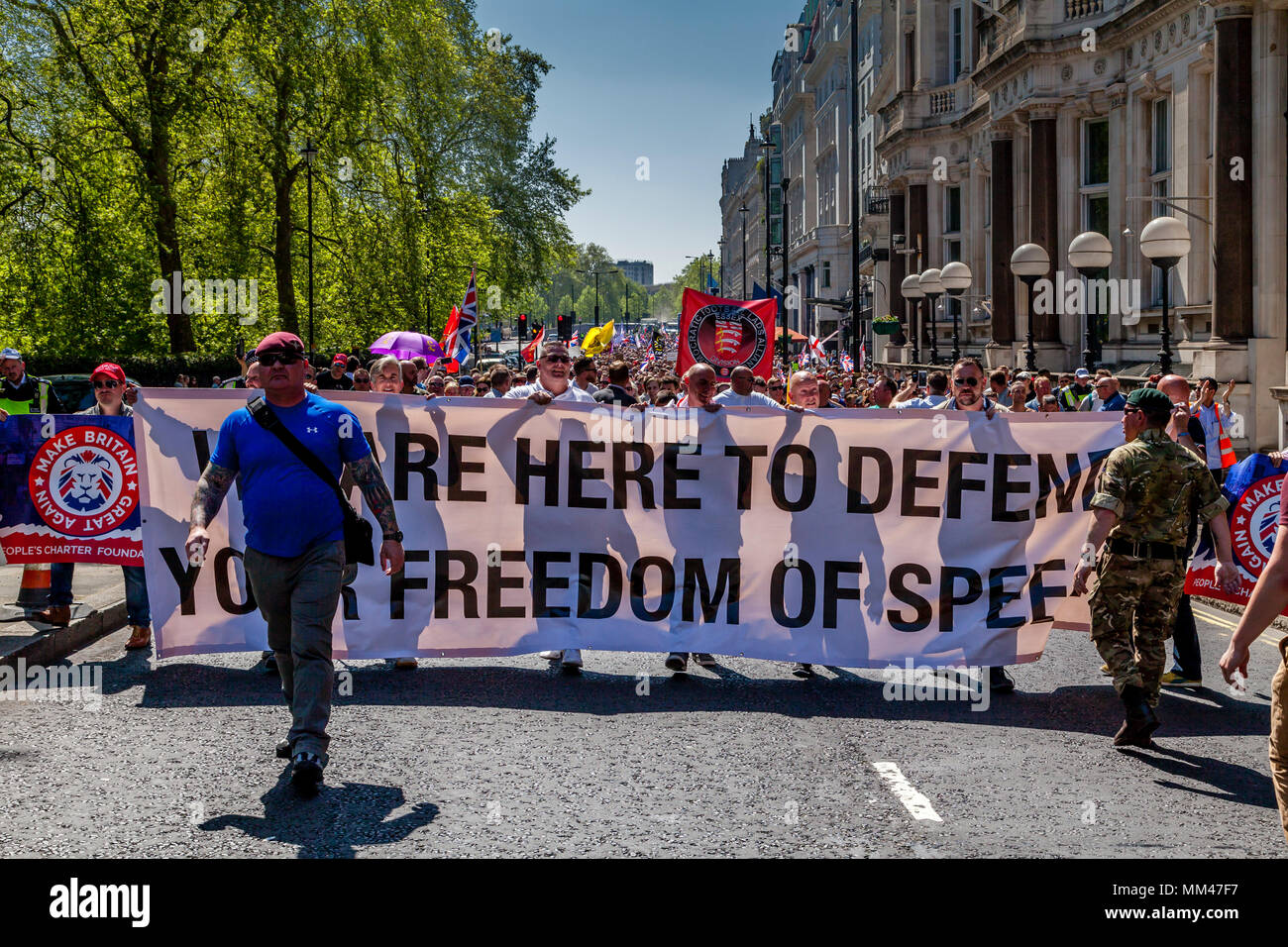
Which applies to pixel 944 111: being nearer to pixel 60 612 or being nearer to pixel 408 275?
pixel 408 275

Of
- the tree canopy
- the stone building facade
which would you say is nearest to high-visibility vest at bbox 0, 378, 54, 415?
the stone building facade

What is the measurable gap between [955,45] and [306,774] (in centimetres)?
4220

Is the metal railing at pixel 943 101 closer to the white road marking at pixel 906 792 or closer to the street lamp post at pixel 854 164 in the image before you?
the street lamp post at pixel 854 164

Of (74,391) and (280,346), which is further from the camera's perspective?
(74,391)

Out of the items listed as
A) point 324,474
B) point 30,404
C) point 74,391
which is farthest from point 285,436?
point 74,391

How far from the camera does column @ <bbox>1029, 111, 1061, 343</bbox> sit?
3108cm

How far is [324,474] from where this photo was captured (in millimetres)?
6555

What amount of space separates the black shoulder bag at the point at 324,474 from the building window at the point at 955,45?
133 ft

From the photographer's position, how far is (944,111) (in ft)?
145

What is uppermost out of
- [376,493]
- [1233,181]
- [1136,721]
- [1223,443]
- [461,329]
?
[1233,181]

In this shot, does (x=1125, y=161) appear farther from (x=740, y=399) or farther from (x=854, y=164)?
(x=740, y=399)

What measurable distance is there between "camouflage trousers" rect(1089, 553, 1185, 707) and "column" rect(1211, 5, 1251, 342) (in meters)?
15.9
